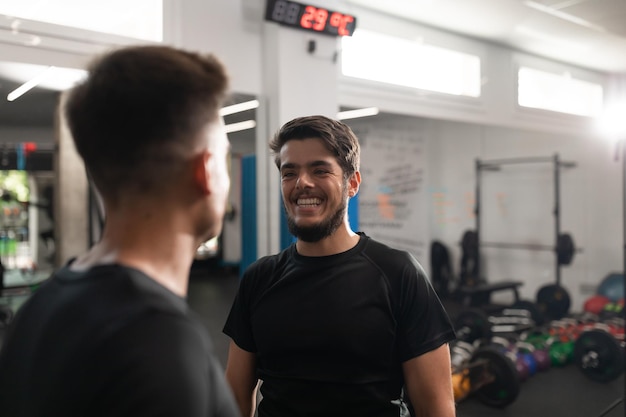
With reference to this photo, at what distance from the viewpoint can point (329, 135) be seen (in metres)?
1.22

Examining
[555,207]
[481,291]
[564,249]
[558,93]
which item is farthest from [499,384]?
[558,93]

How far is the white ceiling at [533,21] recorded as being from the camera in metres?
3.09

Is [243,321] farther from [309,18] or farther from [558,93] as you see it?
[558,93]

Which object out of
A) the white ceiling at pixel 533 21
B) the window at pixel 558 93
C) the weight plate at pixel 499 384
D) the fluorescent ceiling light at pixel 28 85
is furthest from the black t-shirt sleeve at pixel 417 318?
the window at pixel 558 93

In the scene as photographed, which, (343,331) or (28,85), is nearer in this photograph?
(343,331)

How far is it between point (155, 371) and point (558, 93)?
478cm

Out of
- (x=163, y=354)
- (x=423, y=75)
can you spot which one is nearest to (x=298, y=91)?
(x=423, y=75)

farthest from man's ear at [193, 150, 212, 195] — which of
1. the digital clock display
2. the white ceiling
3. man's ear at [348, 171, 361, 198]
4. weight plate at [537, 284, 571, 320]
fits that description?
weight plate at [537, 284, 571, 320]

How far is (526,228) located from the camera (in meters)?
5.14

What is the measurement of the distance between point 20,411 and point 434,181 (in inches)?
210

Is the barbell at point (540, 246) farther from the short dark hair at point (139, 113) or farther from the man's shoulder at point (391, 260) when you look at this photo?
the short dark hair at point (139, 113)

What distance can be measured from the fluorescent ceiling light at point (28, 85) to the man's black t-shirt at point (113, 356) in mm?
1709

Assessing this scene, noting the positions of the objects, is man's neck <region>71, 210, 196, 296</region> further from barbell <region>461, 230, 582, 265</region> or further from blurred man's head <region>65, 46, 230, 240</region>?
barbell <region>461, 230, 582, 265</region>

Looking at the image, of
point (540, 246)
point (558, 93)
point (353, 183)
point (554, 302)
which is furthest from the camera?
point (540, 246)
